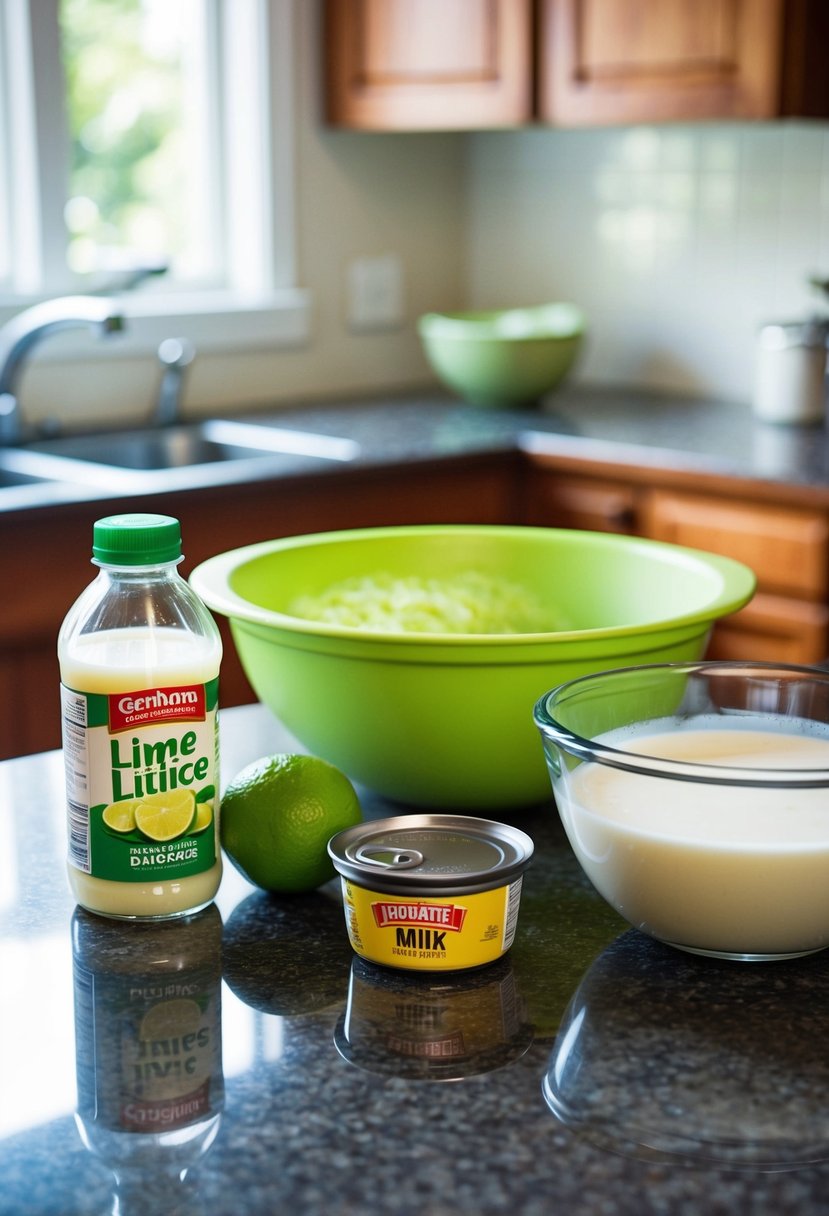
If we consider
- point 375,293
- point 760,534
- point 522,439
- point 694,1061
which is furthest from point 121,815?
point 375,293

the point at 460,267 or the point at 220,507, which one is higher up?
the point at 460,267

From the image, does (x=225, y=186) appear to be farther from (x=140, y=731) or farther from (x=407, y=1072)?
(x=407, y=1072)

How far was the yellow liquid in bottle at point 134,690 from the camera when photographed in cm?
82

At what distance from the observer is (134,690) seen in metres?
0.82

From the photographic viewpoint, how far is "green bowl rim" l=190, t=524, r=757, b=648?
978 mm

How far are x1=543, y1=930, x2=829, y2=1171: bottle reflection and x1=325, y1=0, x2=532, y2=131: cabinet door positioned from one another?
2330mm

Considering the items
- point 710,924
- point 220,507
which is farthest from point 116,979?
point 220,507

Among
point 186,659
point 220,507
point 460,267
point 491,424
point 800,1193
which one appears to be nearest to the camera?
point 800,1193

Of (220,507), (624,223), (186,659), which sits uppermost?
(624,223)

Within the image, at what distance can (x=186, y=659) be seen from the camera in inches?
33.0

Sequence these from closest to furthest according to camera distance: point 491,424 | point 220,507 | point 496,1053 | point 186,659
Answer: point 496,1053 → point 186,659 → point 220,507 → point 491,424

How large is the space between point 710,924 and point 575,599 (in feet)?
1.75

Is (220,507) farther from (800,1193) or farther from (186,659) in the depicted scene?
(800,1193)

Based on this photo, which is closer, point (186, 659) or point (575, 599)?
point (186, 659)
